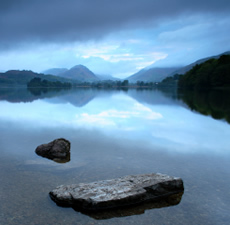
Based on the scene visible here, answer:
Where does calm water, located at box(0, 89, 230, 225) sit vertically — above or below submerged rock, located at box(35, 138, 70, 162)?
below

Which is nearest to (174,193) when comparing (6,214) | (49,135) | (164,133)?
(6,214)

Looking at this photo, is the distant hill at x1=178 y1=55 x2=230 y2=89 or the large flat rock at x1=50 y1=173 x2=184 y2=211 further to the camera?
the distant hill at x1=178 y1=55 x2=230 y2=89

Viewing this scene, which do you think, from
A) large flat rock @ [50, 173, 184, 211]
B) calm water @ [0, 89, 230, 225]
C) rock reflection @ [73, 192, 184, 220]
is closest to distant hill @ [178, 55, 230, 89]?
calm water @ [0, 89, 230, 225]

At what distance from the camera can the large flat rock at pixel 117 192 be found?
9.84 metres

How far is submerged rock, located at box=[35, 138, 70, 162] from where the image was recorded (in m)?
16.5

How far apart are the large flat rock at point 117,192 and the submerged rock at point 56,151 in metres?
5.66

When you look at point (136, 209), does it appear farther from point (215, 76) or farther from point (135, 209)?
point (215, 76)

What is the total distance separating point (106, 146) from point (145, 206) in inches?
365

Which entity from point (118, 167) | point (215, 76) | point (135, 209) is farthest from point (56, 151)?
point (215, 76)

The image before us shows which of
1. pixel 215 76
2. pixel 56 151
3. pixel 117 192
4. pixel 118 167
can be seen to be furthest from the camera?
pixel 215 76

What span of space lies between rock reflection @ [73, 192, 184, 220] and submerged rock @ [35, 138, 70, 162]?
23.1ft

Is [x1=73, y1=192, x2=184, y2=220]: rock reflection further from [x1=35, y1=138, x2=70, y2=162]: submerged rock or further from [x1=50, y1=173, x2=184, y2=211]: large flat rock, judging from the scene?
[x1=35, y1=138, x2=70, y2=162]: submerged rock

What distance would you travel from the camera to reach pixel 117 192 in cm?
1031

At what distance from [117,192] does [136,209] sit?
3.45 ft
